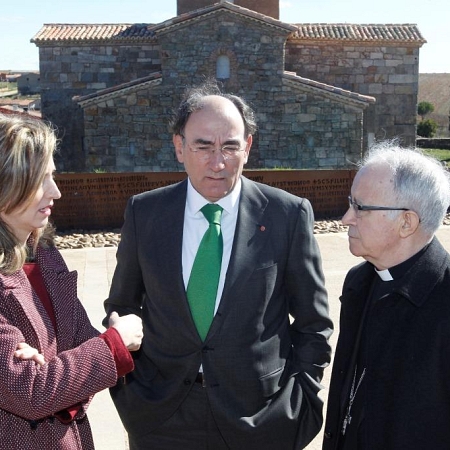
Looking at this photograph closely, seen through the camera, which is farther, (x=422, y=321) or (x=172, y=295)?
(x=172, y=295)

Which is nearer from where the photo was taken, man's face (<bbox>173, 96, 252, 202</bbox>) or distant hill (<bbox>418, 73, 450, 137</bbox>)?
man's face (<bbox>173, 96, 252, 202</bbox>)

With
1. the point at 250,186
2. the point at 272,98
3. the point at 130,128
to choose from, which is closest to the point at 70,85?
the point at 130,128

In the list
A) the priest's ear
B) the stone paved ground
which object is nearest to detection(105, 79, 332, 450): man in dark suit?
the priest's ear

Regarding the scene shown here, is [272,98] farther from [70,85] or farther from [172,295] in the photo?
[172,295]

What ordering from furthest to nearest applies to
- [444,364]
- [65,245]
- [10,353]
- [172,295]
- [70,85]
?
1. [70,85]
2. [65,245]
3. [172,295]
4. [444,364]
5. [10,353]

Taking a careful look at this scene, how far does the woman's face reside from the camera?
2.36m

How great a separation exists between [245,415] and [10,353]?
108 cm

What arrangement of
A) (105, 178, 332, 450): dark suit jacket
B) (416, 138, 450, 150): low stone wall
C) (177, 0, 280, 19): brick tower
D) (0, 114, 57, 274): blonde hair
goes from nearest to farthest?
(0, 114, 57, 274): blonde hair < (105, 178, 332, 450): dark suit jacket < (177, 0, 280, 19): brick tower < (416, 138, 450, 150): low stone wall

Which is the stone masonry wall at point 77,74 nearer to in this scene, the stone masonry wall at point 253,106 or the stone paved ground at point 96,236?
the stone masonry wall at point 253,106

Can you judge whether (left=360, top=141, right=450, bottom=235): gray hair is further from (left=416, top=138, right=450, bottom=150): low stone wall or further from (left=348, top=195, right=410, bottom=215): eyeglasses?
(left=416, top=138, right=450, bottom=150): low stone wall

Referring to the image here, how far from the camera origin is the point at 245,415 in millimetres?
2758

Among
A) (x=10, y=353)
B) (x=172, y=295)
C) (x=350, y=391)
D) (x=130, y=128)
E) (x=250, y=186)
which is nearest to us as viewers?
(x=10, y=353)

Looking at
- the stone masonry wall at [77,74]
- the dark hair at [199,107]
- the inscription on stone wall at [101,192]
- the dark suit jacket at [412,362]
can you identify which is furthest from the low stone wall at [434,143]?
the dark suit jacket at [412,362]

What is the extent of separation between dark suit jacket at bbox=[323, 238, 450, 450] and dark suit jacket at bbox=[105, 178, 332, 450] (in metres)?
0.46
